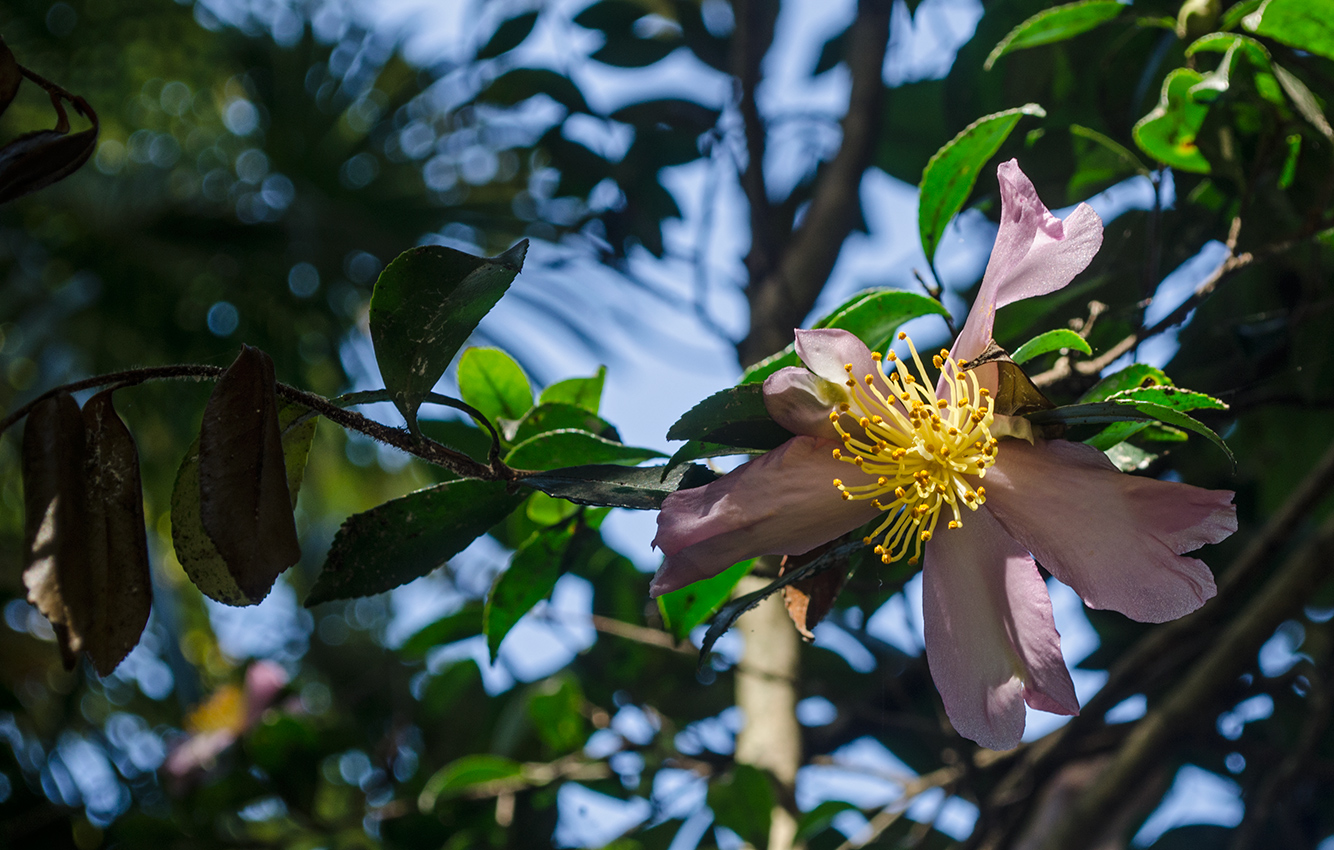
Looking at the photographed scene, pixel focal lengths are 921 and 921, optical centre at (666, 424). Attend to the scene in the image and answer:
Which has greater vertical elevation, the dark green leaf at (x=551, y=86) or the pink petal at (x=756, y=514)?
the pink petal at (x=756, y=514)

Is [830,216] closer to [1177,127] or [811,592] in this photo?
[1177,127]

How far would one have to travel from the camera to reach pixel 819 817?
865 mm

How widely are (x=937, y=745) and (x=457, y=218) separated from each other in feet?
5.36

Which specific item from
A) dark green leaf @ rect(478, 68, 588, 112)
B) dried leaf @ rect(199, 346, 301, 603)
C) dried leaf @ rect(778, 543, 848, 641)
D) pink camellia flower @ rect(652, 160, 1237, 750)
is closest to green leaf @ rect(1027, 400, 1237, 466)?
pink camellia flower @ rect(652, 160, 1237, 750)

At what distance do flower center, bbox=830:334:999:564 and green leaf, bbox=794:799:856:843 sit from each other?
49 centimetres

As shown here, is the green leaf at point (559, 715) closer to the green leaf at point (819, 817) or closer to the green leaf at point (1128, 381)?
the green leaf at point (819, 817)

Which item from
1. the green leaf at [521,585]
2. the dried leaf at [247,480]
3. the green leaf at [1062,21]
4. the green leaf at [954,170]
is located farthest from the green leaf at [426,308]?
the green leaf at [1062,21]

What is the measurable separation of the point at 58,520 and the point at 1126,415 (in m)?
0.44

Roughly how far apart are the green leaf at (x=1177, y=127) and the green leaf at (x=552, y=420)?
0.41 m

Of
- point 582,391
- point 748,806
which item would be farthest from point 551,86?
point 748,806

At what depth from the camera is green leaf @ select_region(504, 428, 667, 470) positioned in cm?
50

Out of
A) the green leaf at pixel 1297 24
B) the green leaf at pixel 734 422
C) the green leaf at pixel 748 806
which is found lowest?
the green leaf at pixel 748 806

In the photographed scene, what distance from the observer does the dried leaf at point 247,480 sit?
0.36 m

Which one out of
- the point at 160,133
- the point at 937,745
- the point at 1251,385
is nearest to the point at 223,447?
the point at 1251,385
